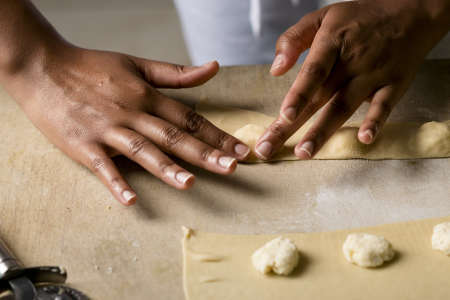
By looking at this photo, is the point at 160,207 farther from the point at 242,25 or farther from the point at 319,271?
the point at 242,25

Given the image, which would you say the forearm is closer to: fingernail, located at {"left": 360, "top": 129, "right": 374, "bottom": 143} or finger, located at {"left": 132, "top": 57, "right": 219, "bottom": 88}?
finger, located at {"left": 132, "top": 57, "right": 219, "bottom": 88}

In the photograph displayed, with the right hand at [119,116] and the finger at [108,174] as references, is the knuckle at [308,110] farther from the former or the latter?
the finger at [108,174]

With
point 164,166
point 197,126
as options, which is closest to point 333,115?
point 197,126

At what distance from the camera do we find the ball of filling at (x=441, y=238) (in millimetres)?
1070

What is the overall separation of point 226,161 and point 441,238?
0.53 metres

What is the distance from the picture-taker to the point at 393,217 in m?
1.20

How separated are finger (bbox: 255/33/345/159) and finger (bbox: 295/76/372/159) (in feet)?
0.17

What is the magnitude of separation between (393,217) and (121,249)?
2.18ft

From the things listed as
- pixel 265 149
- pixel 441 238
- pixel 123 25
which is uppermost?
pixel 123 25

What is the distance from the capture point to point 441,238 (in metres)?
1.08

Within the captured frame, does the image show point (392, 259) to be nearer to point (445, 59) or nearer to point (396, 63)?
point (396, 63)

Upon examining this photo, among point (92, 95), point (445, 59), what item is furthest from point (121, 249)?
point (445, 59)

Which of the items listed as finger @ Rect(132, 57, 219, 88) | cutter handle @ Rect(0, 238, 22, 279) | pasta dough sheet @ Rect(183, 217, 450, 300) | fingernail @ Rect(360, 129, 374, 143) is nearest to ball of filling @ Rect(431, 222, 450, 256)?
pasta dough sheet @ Rect(183, 217, 450, 300)

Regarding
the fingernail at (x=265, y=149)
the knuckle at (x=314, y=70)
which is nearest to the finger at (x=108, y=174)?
the fingernail at (x=265, y=149)
